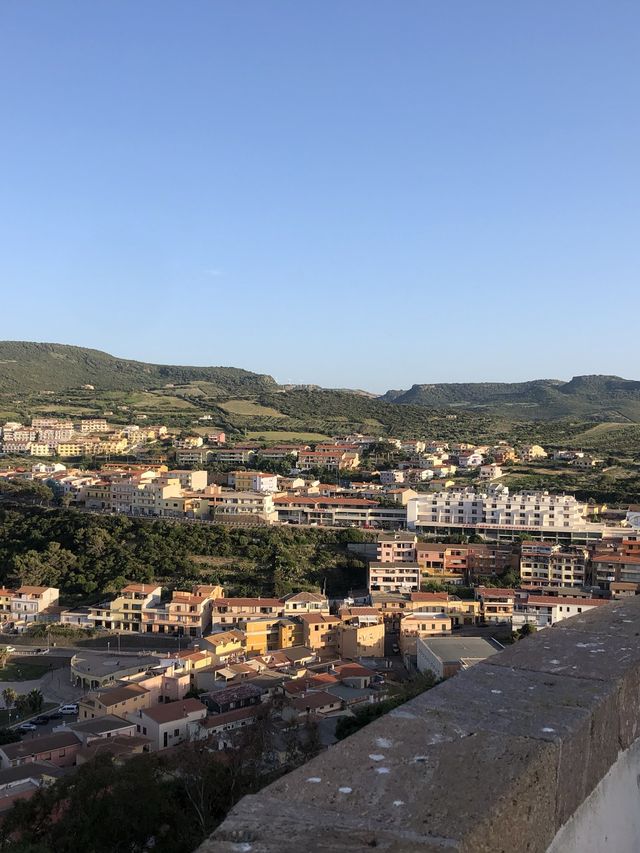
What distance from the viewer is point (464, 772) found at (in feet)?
6.01

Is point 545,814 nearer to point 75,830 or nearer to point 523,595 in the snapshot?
point 75,830

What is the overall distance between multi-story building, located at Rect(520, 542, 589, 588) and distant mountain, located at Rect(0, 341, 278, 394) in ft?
252

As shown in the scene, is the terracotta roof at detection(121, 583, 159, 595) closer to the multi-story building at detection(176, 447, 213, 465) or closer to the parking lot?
the parking lot

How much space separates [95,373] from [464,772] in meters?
122

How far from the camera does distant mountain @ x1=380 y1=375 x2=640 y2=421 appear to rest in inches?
4301

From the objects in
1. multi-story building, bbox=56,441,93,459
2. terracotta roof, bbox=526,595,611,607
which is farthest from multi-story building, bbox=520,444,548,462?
multi-story building, bbox=56,441,93,459

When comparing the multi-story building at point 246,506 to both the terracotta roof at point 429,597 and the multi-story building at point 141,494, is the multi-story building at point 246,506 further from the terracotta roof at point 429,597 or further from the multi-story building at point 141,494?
the terracotta roof at point 429,597

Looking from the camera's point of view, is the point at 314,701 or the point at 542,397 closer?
the point at 314,701

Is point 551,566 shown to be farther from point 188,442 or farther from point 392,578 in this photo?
point 188,442

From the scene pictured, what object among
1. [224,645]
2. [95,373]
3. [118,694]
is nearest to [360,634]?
[224,645]

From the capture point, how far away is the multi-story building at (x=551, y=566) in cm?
3002

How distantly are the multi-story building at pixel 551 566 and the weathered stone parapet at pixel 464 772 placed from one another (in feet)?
95.2

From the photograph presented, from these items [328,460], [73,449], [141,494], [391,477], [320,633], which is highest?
[328,460]

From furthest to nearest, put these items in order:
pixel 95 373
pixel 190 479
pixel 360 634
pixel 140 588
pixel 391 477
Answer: pixel 95 373 → pixel 391 477 → pixel 190 479 → pixel 140 588 → pixel 360 634
